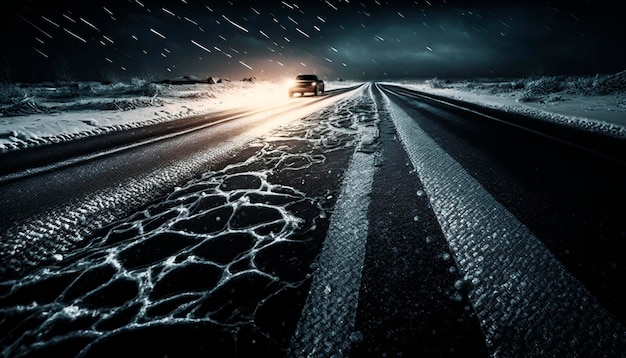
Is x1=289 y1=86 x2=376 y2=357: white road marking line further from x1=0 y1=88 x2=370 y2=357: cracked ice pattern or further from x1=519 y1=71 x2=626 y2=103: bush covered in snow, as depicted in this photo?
x1=519 y1=71 x2=626 y2=103: bush covered in snow

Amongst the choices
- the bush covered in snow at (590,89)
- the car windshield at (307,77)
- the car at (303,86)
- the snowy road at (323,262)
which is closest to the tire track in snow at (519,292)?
the snowy road at (323,262)

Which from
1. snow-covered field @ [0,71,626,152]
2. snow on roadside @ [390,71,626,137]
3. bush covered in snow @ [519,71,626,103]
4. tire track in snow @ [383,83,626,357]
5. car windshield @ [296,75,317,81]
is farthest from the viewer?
car windshield @ [296,75,317,81]

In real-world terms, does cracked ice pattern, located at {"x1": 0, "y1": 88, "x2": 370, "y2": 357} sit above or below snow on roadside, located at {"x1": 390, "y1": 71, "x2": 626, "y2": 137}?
below

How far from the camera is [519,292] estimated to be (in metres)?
1.20

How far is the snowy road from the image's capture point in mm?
1054

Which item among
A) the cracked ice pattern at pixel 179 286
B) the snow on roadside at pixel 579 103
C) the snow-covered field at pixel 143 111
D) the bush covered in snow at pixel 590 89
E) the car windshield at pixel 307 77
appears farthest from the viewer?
the car windshield at pixel 307 77

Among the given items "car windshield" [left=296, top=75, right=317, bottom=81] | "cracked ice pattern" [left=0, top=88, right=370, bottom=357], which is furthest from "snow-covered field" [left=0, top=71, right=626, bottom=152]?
"car windshield" [left=296, top=75, right=317, bottom=81]

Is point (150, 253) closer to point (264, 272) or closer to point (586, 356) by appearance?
point (264, 272)

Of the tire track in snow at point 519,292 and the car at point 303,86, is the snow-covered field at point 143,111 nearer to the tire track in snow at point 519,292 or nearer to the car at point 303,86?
the tire track in snow at point 519,292

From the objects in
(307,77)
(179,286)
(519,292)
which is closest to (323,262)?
(179,286)

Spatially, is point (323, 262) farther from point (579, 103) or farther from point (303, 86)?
point (303, 86)

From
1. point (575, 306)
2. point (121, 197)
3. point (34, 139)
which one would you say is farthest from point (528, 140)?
point (34, 139)

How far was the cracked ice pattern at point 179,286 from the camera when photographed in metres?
1.10

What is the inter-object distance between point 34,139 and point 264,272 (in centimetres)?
701
